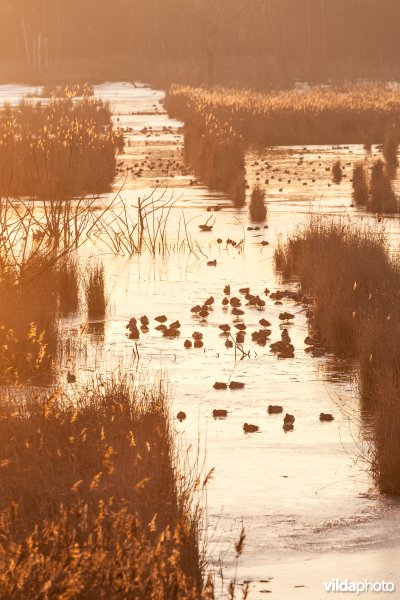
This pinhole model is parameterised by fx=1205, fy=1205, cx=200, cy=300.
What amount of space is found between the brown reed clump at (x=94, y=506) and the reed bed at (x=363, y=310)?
3.87ft

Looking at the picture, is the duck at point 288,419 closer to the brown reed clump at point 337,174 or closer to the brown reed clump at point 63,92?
the brown reed clump at point 337,174

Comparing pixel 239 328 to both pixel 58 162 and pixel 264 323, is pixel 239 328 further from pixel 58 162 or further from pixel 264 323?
pixel 58 162

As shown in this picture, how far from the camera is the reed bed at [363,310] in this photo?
651 centimetres

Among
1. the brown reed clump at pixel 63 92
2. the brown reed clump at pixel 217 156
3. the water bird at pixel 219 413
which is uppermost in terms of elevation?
the brown reed clump at pixel 63 92

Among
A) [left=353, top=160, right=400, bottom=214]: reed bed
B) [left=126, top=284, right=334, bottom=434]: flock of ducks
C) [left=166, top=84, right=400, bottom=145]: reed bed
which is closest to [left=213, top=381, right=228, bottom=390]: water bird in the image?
[left=126, top=284, right=334, bottom=434]: flock of ducks

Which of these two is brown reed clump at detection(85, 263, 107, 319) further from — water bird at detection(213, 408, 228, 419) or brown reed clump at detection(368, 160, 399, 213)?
brown reed clump at detection(368, 160, 399, 213)

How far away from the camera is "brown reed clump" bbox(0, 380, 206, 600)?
382 cm

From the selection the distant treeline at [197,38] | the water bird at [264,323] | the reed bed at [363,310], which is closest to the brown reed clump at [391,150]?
the reed bed at [363,310]

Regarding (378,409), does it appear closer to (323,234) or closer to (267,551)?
(267,551)

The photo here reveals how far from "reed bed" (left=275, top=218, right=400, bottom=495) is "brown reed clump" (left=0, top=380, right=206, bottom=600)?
1179 millimetres

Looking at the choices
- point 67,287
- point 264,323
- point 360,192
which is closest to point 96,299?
point 67,287

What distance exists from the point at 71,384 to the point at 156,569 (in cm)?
447

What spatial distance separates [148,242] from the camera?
15852 mm

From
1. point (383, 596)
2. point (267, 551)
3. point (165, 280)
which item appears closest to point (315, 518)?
point (267, 551)
